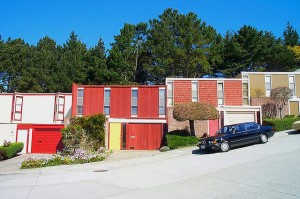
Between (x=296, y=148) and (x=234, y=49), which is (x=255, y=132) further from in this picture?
(x=234, y=49)

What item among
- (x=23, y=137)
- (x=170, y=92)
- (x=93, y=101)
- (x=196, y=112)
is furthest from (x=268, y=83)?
(x=23, y=137)

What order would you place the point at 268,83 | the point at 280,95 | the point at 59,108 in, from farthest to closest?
the point at 268,83
the point at 59,108
the point at 280,95

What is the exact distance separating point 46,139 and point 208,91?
55.9 ft

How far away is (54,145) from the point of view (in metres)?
30.0

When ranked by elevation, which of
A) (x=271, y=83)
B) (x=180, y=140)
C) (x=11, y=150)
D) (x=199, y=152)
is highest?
(x=271, y=83)

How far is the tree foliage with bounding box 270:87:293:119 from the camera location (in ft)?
95.9

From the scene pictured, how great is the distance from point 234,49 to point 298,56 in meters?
15.3

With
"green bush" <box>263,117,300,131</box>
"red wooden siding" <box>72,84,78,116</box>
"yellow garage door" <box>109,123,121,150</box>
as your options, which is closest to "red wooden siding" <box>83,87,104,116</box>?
"red wooden siding" <box>72,84,78,116</box>

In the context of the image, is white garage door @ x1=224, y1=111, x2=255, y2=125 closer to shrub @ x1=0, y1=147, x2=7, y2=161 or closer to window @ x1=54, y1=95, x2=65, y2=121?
window @ x1=54, y1=95, x2=65, y2=121

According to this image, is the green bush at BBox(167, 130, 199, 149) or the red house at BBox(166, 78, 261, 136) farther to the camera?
the red house at BBox(166, 78, 261, 136)

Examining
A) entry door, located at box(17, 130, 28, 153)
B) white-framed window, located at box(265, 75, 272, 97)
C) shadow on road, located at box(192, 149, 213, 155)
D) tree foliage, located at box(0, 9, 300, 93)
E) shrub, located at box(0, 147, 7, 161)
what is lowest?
shrub, located at box(0, 147, 7, 161)

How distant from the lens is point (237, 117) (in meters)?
27.5

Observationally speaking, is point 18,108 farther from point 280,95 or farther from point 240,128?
point 280,95

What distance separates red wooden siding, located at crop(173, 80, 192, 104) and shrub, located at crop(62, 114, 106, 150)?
816 cm
